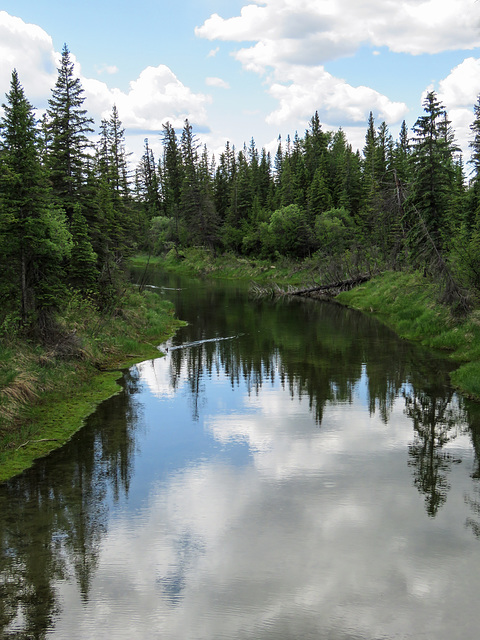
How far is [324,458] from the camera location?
1378 centimetres

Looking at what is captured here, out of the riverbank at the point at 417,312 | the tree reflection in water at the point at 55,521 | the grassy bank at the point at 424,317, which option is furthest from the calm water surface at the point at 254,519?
the riverbank at the point at 417,312

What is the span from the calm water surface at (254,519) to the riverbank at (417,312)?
10.5 ft

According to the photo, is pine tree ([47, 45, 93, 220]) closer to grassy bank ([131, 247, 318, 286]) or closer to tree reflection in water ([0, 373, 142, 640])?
tree reflection in water ([0, 373, 142, 640])

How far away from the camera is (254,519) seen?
35.2 ft

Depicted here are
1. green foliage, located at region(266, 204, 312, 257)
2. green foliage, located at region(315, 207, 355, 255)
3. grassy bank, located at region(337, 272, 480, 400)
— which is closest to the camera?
grassy bank, located at region(337, 272, 480, 400)

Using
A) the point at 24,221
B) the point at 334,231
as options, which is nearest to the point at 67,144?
the point at 24,221

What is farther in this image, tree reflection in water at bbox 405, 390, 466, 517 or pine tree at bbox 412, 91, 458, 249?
pine tree at bbox 412, 91, 458, 249

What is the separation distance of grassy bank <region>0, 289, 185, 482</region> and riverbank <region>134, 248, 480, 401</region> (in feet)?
18.1

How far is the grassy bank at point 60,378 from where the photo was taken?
46.1 feet

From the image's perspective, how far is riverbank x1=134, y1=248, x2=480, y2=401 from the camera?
2286 cm

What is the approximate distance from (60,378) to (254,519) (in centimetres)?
992

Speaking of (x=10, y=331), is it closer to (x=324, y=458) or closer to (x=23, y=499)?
(x=23, y=499)

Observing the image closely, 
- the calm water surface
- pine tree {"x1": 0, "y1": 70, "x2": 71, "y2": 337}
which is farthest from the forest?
the calm water surface

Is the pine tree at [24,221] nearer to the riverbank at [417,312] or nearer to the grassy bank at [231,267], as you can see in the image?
the riverbank at [417,312]
